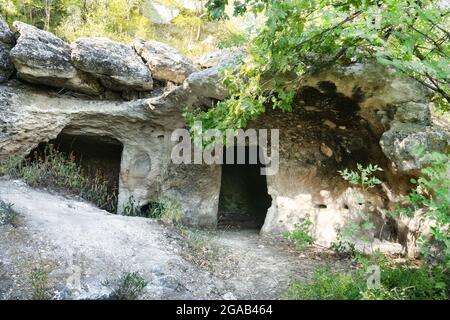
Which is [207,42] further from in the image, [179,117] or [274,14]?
[274,14]

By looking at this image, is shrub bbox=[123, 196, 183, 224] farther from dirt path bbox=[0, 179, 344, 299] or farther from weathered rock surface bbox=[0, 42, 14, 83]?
weathered rock surface bbox=[0, 42, 14, 83]

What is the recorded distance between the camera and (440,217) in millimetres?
2963

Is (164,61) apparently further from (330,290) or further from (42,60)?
(330,290)

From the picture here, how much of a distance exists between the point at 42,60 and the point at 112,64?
3.68ft

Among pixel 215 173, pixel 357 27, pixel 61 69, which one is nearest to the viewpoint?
pixel 357 27

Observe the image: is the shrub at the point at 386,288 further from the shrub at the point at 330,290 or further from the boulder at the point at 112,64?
the boulder at the point at 112,64

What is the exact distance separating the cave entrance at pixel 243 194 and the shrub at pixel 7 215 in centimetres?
484

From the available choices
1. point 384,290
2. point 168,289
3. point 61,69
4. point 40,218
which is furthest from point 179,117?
point 384,290

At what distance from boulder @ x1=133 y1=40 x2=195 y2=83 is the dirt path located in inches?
118

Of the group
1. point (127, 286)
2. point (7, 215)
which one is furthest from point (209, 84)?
point (127, 286)

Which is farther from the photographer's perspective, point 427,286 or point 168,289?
point 168,289

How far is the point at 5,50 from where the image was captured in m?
6.71

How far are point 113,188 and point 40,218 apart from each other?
12.1 feet

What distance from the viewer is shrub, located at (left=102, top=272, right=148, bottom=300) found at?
3.47m
